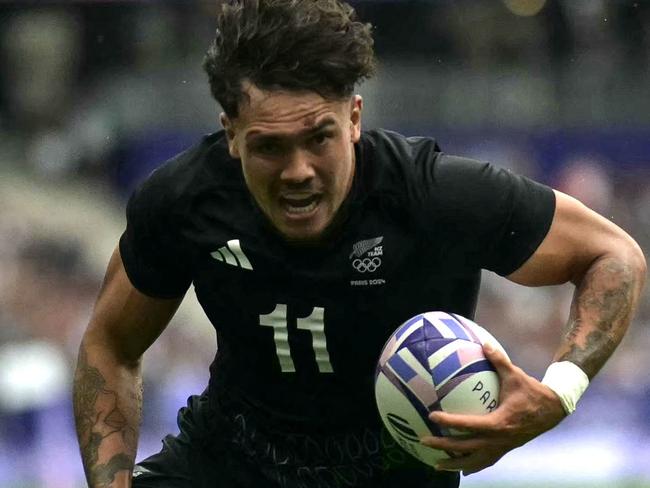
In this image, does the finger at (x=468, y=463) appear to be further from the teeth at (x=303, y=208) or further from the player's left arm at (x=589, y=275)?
the teeth at (x=303, y=208)

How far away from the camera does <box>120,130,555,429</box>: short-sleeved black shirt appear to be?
15.5 ft

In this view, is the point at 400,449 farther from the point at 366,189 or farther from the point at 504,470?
the point at 504,470

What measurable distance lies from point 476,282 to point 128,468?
4.44 feet

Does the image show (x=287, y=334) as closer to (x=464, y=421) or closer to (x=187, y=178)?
(x=187, y=178)

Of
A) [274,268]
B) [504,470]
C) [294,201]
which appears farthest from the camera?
[504,470]

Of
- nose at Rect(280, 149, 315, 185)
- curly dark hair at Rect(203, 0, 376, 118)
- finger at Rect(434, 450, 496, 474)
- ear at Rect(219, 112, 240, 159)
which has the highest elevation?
curly dark hair at Rect(203, 0, 376, 118)

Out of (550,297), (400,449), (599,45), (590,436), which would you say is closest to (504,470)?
(590,436)

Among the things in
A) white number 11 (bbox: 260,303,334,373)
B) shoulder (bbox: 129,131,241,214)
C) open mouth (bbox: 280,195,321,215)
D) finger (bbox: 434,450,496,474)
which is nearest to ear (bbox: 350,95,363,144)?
open mouth (bbox: 280,195,321,215)

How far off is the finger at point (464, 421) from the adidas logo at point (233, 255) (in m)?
1.01

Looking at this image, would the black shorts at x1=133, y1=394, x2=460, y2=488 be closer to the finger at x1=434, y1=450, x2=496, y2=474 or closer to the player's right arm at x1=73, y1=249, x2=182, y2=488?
the player's right arm at x1=73, y1=249, x2=182, y2=488

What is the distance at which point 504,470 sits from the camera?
11383 millimetres

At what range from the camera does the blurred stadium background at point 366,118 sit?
13.4 meters

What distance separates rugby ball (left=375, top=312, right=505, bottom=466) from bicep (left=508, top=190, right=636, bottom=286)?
1.35 ft

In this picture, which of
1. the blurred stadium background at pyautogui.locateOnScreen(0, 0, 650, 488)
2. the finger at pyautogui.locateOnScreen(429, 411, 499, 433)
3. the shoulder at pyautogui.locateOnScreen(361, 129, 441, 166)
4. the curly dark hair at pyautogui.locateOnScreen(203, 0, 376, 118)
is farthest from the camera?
the blurred stadium background at pyautogui.locateOnScreen(0, 0, 650, 488)
